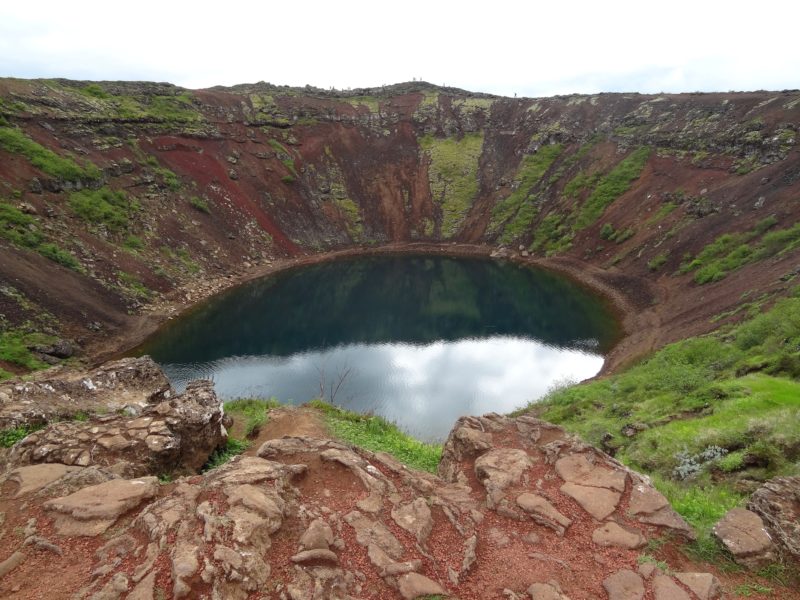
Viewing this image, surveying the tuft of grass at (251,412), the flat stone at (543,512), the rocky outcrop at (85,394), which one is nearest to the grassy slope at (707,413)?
the flat stone at (543,512)

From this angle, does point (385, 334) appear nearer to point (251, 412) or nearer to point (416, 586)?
point (251, 412)

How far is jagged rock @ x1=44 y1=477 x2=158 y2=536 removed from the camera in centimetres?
810

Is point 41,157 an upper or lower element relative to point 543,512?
lower

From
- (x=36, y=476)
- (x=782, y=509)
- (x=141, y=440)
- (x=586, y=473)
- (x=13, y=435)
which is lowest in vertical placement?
(x=13, y=435)

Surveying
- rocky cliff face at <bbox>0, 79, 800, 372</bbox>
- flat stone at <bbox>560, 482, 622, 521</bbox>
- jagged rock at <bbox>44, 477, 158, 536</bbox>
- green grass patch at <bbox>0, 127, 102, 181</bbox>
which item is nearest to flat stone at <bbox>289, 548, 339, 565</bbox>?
jagged rock at <bbox>44, 477, 158, 536</bbox>

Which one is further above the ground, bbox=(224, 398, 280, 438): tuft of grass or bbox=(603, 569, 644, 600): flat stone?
bbox=(603, 569, 644, 600): flat stone

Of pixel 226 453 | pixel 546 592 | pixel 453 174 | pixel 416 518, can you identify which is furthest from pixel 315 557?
pixel 453 174

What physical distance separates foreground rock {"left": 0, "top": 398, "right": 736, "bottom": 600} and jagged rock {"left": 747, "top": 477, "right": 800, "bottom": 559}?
126cm

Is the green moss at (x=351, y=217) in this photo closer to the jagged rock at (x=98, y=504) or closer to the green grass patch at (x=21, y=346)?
the green grass patch at (x=21, y=346)

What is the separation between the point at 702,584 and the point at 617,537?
1469 mm

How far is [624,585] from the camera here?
7.58 meters

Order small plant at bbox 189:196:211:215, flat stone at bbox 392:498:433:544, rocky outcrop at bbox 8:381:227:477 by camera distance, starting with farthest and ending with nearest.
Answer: small plant at bbox 189:196:211:215
rocky outcrop at bbox 8:381:227:477
flat stone at bbox 392:498:433:544

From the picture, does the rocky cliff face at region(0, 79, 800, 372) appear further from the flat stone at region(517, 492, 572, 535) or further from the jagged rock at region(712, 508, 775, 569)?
the flat stone at region(517, 492, 572, 535)

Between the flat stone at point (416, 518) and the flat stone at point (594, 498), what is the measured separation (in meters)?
3.00
